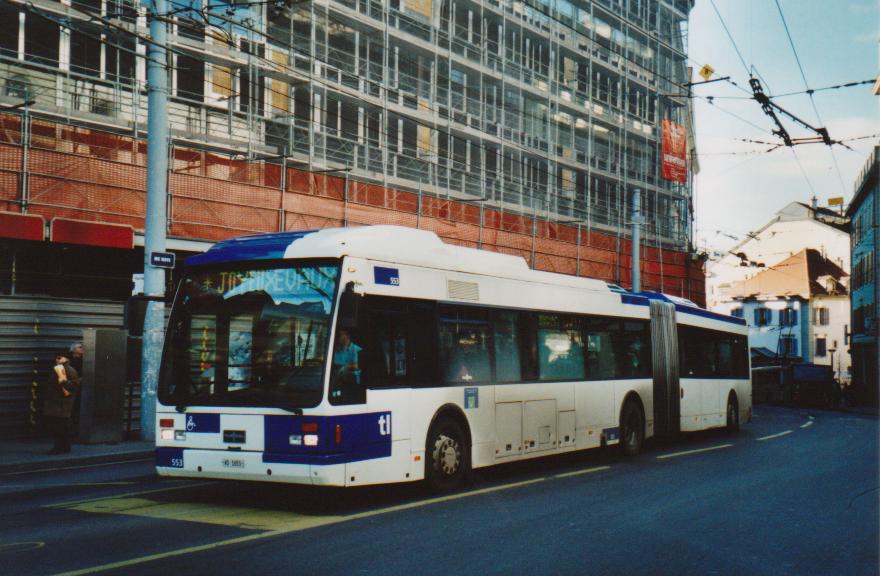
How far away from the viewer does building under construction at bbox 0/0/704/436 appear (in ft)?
61.4

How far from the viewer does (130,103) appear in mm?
22906

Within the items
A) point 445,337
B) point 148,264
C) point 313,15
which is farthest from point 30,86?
point 445,337

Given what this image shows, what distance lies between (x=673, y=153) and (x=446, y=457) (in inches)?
1059

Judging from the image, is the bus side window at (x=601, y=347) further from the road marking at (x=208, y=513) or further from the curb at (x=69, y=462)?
the curb at (x=69, y=462)

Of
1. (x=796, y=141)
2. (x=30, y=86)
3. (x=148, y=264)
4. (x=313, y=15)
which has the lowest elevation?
(x=148, y=264)

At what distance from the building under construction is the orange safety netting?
0.15ft

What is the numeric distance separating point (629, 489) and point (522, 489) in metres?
1.26

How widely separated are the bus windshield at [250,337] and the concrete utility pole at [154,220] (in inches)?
266

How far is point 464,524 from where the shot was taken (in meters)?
8.73

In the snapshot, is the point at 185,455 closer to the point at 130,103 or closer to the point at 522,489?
the point at 522,489

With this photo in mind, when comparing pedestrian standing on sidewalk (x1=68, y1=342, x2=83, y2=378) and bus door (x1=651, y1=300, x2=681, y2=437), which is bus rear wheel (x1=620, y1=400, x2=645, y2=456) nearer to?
bus door (x1=651, y1=300, x2=681, y2=437)

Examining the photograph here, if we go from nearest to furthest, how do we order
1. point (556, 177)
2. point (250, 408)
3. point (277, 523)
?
point (277, 523) < point (250, 408) < point (556, 177)

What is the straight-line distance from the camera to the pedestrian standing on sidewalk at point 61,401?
14844mm

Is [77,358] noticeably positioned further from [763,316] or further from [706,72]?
[763,316]
